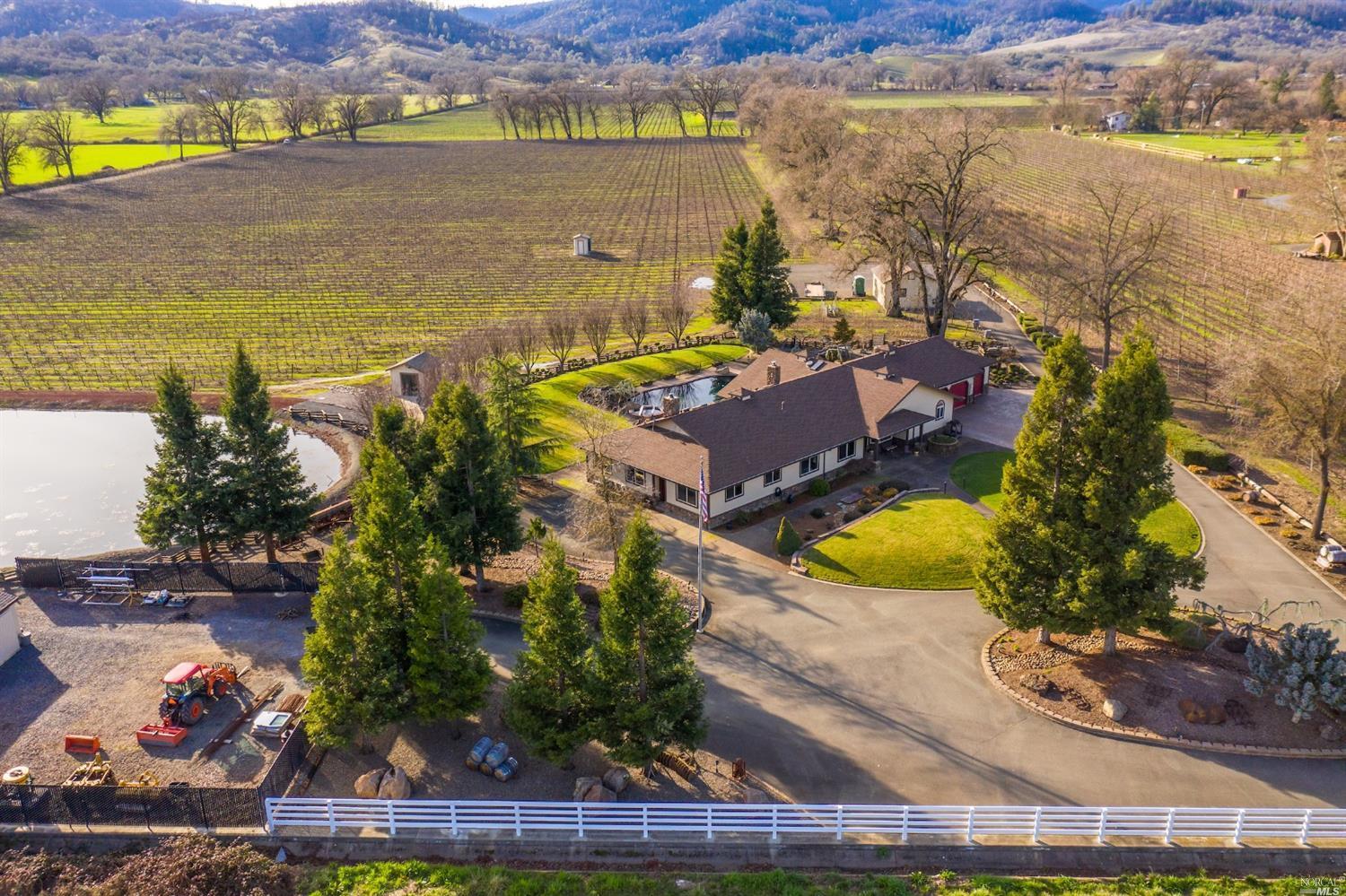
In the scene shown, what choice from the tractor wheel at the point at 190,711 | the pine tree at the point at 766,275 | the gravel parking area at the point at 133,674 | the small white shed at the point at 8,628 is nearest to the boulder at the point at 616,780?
the gravel parking area at the point at 133,674

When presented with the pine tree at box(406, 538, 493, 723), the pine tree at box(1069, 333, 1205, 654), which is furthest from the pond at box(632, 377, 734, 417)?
the pine tree at box(1069, 333, 1205, 654)

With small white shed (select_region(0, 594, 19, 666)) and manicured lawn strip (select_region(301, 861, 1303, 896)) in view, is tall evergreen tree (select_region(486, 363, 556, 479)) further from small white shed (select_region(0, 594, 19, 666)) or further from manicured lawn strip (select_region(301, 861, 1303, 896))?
manicured lawn strip (select_region(301, 861, 1303, 896))

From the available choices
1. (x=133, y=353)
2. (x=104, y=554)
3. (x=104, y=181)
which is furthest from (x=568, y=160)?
(x=104, y=554)

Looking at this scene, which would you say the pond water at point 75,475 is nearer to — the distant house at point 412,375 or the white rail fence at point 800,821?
the distant house at point 412,375

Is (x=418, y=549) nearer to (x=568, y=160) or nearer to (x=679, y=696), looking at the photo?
(x=679, y=696)

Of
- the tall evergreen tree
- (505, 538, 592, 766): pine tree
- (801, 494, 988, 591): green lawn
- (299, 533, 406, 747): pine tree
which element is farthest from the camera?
the tall evergreen tree

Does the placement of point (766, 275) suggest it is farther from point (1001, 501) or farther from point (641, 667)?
point (641, 667)
